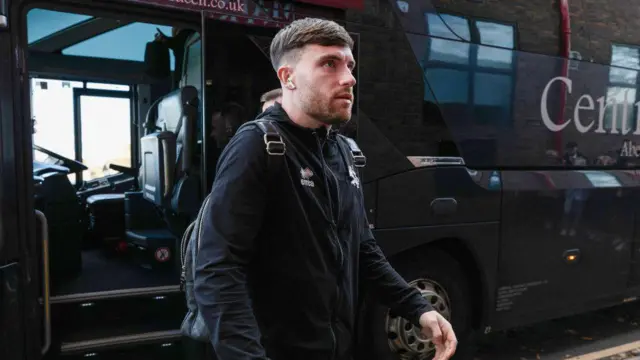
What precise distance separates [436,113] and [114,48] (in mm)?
4213

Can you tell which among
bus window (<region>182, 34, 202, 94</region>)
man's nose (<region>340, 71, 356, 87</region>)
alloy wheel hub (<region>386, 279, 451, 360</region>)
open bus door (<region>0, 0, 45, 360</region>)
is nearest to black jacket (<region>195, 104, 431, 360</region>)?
man's nose (<region>340, 71, 356, 87</region>)

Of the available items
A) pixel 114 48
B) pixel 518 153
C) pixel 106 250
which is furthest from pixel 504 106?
pixel 114 48

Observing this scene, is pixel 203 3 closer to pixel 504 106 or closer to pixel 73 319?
pixel 73 319

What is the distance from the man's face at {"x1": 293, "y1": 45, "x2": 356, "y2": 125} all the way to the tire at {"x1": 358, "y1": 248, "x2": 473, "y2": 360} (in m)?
2.31

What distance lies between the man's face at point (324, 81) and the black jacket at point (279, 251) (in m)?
0.09

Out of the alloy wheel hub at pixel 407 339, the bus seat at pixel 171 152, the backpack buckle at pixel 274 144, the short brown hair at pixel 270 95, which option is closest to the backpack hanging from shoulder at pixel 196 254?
the backpack buckle at pixel 274 144

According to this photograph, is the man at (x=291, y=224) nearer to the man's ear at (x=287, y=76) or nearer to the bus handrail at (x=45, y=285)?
the man's ear at (x=287, y=76)

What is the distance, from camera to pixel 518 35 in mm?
4312

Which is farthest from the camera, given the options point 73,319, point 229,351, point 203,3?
point 73,319

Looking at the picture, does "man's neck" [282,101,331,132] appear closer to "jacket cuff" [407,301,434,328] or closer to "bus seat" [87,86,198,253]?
"jacket cuff" [407,301,434,328]

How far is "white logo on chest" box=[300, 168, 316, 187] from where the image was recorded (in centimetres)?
157

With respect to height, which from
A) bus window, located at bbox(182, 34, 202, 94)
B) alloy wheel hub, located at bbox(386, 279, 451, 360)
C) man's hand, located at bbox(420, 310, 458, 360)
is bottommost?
alloy wheel hub, located at bbox(386, 279, 451, 360)

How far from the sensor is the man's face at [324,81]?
5.16 feet

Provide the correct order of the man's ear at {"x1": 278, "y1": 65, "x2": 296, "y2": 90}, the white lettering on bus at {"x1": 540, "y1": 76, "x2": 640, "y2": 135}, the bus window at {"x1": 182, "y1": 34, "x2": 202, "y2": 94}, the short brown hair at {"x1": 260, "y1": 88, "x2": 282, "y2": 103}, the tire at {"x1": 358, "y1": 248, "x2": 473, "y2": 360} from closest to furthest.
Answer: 1. the man's ear at {"x1": 278, "y1": 65, "x2": 296, "y2": 90}
2. the short brown hair at {"x1": 260, "y1": 88, "x2": 282, "y2": 103}
3. the tire at {"x1": 358, "y1": 248, "x2": 473, "y2": 360}
4. the white lettering on bus at {"x1": 540, "y1": 76, "x2": 640, "y2": 135}
5. the bus window at {"x1": 182, "y1": 34, "x2": 202, "y2": 94}
